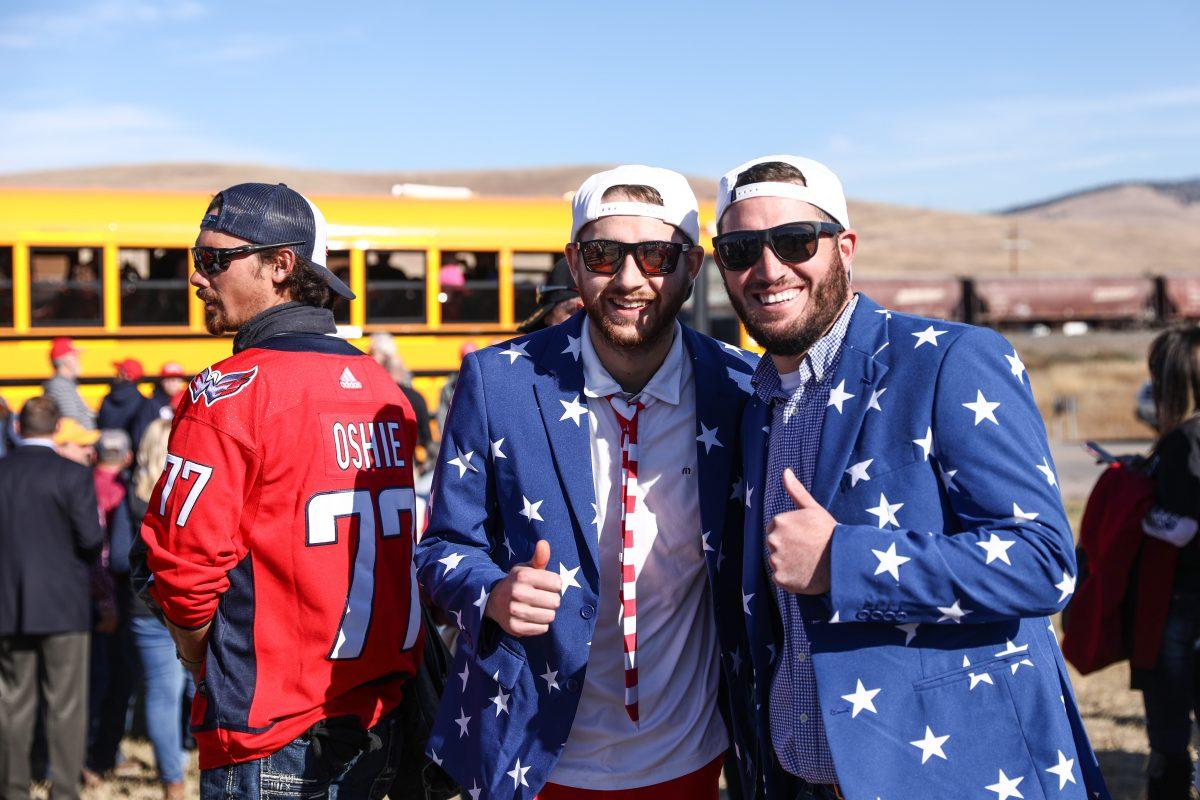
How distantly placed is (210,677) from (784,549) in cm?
130

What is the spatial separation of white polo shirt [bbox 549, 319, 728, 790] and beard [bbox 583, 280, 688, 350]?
99 millimetres

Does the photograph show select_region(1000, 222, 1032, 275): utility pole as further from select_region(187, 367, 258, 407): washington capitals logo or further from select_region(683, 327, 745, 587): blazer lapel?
select_region(187, 367, 258, 407): washington capitals logo

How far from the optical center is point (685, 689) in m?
2.57

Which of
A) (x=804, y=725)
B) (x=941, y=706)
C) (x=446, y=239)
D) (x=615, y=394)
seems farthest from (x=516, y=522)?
(x=446, y=239)

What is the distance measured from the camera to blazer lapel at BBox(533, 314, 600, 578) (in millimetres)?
2451

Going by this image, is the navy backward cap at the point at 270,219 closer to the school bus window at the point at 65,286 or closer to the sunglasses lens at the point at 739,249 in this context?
the sunglasses lens at the point at 739,249

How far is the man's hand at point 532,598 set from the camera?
2.16m

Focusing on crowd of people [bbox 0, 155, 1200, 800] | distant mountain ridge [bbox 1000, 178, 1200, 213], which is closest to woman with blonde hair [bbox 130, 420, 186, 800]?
crowd of people [bbox 0, 155, 1200, 800]

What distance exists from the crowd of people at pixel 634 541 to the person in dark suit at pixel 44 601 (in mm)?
2880

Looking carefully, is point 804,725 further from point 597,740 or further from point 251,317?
point 251,317

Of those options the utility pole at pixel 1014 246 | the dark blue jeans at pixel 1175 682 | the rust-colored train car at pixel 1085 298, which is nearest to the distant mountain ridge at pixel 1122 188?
the utility pole at pixel 1014 246

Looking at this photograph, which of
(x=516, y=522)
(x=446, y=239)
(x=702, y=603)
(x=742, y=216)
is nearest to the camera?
(x=742, y=216)

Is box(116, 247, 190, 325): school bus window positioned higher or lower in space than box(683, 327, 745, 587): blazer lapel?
higher

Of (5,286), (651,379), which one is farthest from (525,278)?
(651,379)
